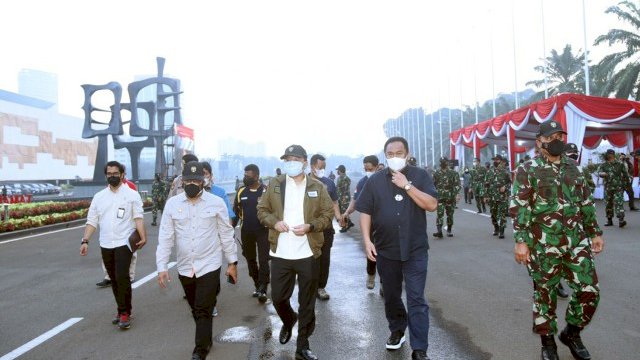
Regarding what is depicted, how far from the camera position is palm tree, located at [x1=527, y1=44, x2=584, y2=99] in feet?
127

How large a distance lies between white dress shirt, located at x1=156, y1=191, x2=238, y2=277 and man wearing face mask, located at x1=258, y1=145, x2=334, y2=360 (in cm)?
45

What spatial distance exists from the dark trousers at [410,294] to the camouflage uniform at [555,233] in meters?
0.84

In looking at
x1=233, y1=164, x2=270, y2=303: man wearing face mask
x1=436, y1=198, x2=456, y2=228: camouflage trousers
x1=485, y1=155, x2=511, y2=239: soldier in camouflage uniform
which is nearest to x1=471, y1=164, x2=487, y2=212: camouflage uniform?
x1=485, y1=155, x2=511, y2=239: soldier in camouflage uniform

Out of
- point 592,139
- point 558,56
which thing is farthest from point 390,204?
point 558,56

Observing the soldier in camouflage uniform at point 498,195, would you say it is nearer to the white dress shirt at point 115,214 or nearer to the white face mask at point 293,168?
the white face mask at point 293,168

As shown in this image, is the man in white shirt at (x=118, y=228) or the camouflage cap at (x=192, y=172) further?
the man in white shirt at (x=118, y=228)

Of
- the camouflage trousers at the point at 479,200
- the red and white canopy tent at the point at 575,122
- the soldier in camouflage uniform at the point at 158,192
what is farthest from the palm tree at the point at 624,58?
the soldier in camouflage uniform at the point at 158,192

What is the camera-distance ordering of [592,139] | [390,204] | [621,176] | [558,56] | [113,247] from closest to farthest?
[390,204] → [113,247] → [621,176] → [592,139] → [558,56]

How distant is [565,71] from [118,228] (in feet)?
137

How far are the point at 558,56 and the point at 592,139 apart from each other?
1777 cm

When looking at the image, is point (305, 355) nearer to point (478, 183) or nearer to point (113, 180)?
point (113, 180)

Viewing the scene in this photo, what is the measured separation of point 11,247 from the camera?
42.1 ft

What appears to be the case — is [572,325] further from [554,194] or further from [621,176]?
[621,176]

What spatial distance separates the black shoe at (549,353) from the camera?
389 cm
